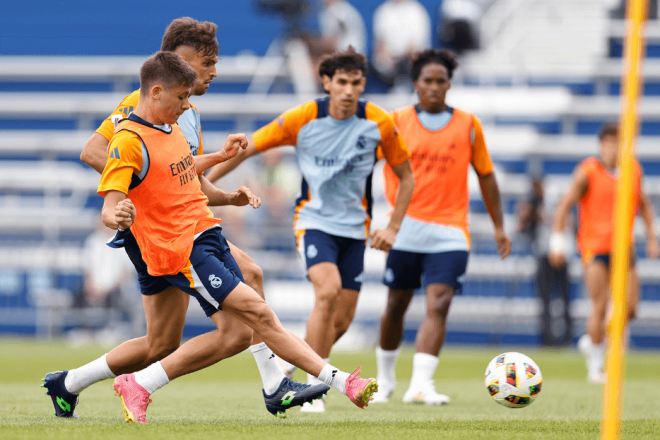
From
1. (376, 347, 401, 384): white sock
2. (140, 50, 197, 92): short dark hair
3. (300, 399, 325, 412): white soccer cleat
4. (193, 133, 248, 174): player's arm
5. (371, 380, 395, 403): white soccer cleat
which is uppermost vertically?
(140, 50, 197, 92): short dark hair

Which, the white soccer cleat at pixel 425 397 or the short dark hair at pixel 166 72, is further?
the white soccer cleat at pixel 425 397

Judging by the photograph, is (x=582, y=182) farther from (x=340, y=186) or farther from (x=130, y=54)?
(x=130, y=54)

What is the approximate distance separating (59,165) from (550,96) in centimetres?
1072

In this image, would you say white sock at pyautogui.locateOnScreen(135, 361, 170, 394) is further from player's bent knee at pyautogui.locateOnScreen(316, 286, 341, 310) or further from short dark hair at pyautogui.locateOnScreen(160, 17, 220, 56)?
short dark hair at pyautogui.locateOnScreen(160, 17, 220, 56)

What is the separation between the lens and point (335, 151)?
22.4 ft

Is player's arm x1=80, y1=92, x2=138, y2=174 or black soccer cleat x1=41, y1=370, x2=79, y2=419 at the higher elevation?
player's arm x1=80, y1=92, x2=138, y2=174

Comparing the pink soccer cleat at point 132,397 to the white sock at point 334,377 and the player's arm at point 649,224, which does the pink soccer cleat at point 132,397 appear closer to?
the white sock at point 334,377

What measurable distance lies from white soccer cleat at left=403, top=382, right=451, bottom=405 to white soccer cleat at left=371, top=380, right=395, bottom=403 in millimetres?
250

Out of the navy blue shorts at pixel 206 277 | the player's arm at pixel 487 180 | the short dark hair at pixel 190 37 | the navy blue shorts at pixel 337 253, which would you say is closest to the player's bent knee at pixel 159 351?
the navy blue shorts at pixel 206 277

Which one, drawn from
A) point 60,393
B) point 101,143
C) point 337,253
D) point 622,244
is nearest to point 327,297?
point 337,253

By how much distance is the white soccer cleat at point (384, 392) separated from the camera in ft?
24.8

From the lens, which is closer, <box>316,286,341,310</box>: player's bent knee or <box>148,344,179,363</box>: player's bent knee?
<box>148,344,179,363</box>: player's bent knee

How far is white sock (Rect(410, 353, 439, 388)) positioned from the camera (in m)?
7.36

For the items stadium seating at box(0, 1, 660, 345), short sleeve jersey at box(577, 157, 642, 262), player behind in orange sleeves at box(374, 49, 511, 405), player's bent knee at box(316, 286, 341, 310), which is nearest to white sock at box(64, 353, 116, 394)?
player's bent knee at box(316, 286, 341, 310)
